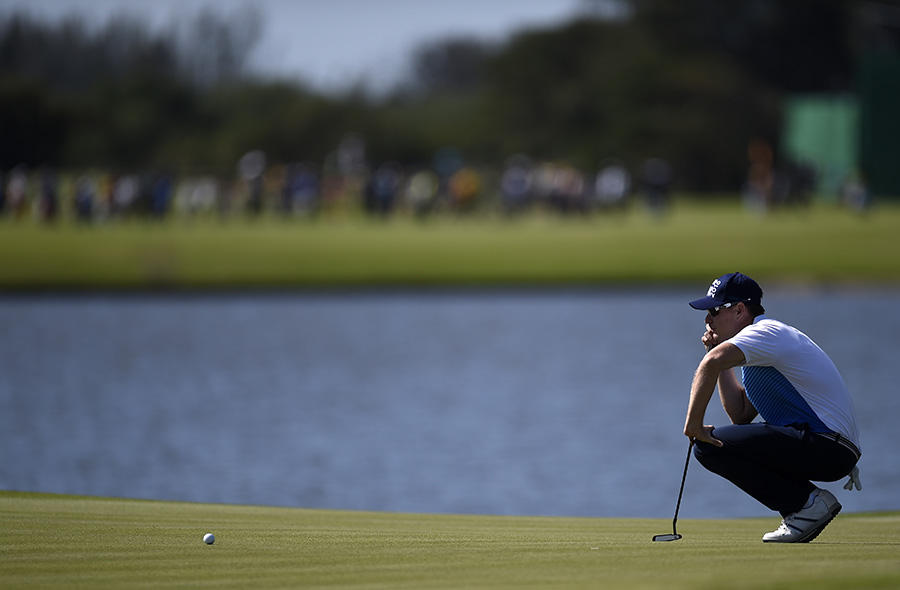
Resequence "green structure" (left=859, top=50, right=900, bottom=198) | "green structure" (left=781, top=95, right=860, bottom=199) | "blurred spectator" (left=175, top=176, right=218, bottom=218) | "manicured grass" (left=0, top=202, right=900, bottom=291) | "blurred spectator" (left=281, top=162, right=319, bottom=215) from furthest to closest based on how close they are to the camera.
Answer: "green structure" (left=781, top=95, right=860, bottom=199)
"blurred spectator" (left=175, top=176, right=218, bottom=218)
"green structure" (left=859, top=50, right=900, bottom=198)
"blurred spectator" (left=281, top=162, right=319, bottom=215)
"manicured grass" (left=0, top=202, right=900, bottom=291)

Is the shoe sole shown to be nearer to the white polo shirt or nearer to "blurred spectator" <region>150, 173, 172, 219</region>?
the white polo shirt

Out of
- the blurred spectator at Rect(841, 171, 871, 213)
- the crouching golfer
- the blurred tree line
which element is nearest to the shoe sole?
the crouching golfer

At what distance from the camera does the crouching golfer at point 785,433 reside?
779cm

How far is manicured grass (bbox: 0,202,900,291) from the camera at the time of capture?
46188mm

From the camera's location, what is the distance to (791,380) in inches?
307

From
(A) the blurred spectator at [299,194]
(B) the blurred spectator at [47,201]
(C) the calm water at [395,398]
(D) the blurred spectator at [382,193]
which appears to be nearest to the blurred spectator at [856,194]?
(C) the calm water at [395,398]

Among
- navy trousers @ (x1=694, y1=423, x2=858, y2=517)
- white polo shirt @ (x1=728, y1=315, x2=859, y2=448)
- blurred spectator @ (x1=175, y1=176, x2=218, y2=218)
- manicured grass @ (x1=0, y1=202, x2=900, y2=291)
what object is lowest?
manicured grass @ (x1=0, y1=202, x2=900, y2=291)

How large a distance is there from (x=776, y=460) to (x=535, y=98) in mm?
91100

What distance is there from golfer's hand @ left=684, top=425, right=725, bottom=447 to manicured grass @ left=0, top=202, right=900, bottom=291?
3779 centimetres

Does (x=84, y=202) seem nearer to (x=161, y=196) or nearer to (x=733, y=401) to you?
(x=161, y=196)

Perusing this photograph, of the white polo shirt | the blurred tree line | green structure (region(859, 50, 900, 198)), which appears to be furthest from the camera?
the blurred tree line

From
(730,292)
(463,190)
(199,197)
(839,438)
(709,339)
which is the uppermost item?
(730,292)

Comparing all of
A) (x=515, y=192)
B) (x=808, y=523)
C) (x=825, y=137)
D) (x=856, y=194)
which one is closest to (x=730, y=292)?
(x=808, y=523)

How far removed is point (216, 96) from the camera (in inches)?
3844
